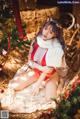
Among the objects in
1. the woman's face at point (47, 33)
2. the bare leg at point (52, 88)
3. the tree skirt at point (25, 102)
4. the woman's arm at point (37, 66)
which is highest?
the woman's face at point (47, 33)

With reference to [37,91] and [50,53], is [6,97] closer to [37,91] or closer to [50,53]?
[37,91]

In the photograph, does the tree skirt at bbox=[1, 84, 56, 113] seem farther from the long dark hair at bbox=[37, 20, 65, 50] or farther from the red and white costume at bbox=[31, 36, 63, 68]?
the long dark hair at bbox=[37, 20, 65, 50]

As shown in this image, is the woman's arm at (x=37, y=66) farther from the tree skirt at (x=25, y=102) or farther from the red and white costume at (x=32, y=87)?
the tree skirt at (x=25, y=102)

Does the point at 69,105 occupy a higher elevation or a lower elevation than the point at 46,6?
lower

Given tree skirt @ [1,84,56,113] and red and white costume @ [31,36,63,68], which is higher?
red and white costume @ [31,36,63,68]

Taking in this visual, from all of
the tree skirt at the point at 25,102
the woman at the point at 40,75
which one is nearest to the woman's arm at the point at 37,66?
the woman at the point at 40,75

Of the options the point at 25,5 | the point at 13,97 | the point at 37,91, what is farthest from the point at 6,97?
the point at 25,5

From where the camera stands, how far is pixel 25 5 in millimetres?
2738

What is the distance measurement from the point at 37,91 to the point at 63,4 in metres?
0.65

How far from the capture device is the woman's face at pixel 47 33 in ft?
8.93

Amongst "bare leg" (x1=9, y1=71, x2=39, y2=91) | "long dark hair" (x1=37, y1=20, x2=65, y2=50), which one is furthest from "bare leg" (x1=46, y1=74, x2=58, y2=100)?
"long dark hair" (x1=37, y1=20, x2=65, y2=50)

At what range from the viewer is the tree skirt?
2.68 meters

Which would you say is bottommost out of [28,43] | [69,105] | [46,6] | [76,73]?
[69,105]

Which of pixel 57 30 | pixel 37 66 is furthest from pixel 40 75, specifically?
pixel 57 30
